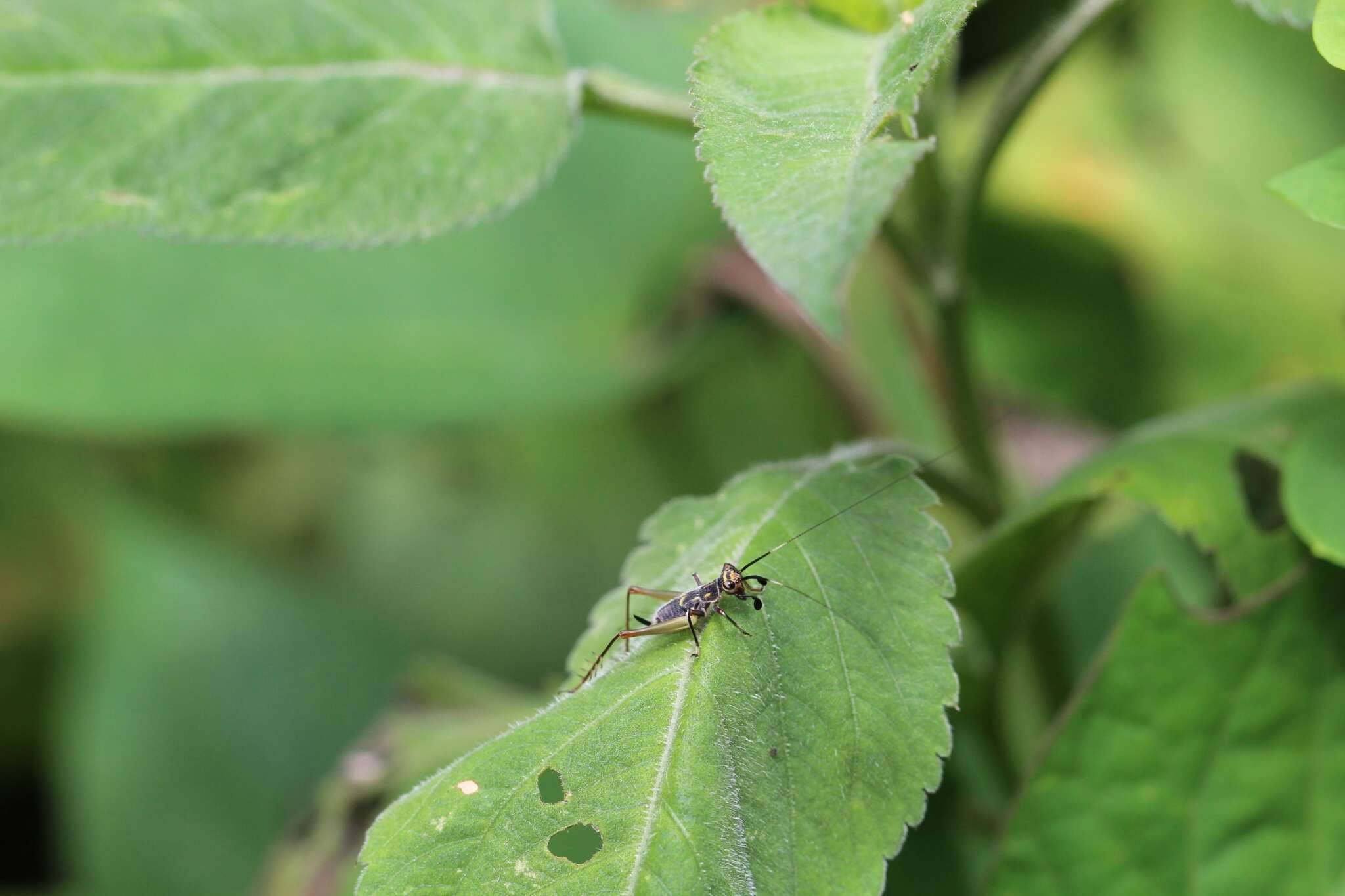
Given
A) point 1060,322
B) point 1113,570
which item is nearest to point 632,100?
point 1113,570

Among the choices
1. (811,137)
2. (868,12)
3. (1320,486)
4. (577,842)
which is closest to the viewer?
(811,137)

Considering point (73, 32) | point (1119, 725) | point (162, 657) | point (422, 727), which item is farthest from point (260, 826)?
point (1119, 725)

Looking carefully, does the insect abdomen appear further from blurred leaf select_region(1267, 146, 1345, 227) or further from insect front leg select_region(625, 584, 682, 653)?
blurred leaf select_region(1267, 146, 1345, 227)

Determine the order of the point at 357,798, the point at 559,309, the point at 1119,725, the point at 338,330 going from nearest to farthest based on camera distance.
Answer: the point at 1119,725 < the point at 357,798 < the point at 338,330 < the point at 559,309

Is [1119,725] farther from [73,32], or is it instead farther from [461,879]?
[73,32]

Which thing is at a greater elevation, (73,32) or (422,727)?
(73,32)

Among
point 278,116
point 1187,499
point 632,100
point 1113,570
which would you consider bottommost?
point 1113,570

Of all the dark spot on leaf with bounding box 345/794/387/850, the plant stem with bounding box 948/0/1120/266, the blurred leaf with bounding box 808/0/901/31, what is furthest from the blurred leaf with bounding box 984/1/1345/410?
the dark spot on leaf with bounding box 345/794/387/850

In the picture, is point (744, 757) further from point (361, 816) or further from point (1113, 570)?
point (1113, 570)
